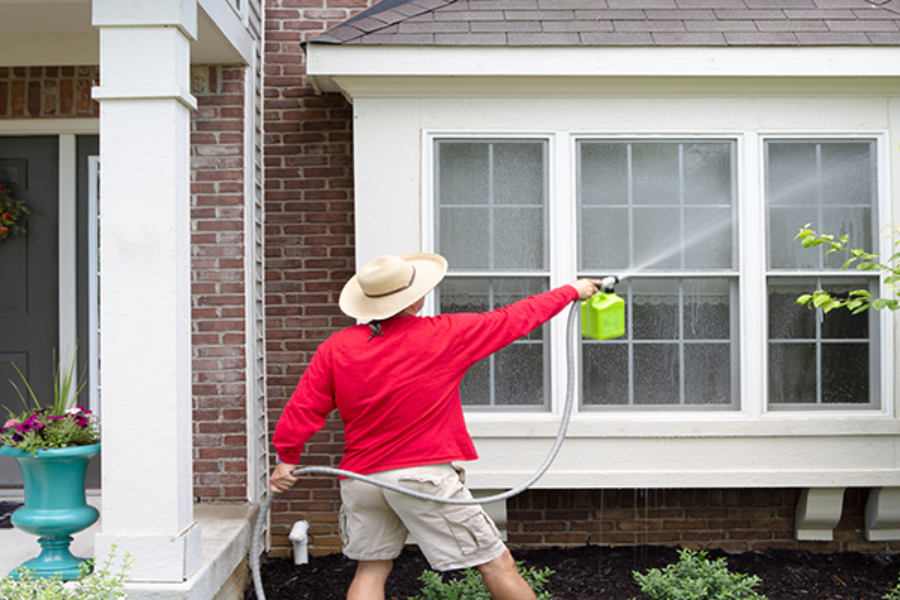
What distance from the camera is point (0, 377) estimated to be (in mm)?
4227

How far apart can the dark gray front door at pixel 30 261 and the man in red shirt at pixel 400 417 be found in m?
2.43

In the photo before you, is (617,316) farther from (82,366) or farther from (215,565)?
(82,366)

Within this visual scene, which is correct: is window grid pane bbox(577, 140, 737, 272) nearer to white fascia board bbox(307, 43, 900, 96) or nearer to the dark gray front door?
white fascia board bbox(307, 43, 900, 96)

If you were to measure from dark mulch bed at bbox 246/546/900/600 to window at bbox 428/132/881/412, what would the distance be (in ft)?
3.12

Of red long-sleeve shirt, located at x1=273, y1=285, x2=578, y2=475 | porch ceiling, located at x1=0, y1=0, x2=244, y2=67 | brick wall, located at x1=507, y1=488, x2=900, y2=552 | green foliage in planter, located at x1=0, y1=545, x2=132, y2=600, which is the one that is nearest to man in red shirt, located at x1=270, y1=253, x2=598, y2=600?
red long-sleeve shirt, located at x1=273, y1=285, x2=578, y2=475

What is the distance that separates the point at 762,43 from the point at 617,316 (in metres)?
1.93

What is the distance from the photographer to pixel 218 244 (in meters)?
3.86

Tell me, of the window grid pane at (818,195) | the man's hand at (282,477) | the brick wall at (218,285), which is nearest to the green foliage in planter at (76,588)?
the man's hand at (282,477)

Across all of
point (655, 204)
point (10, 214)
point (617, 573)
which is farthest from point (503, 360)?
point (10, 214)

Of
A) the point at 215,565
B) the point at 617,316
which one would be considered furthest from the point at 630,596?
the point at 215,565

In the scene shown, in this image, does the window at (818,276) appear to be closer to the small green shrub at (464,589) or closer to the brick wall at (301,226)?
the small green shrub at (464,589)

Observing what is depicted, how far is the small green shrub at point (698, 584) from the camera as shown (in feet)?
10.5

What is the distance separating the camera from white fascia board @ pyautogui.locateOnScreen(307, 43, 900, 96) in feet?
12.1

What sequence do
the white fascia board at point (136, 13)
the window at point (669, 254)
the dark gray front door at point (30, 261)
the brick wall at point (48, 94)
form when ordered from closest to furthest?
the white fascia board at point (136, 13), the window at point (669, 254), the brick wall at point (48, 94), the dark gray front door at point (30, 261)
